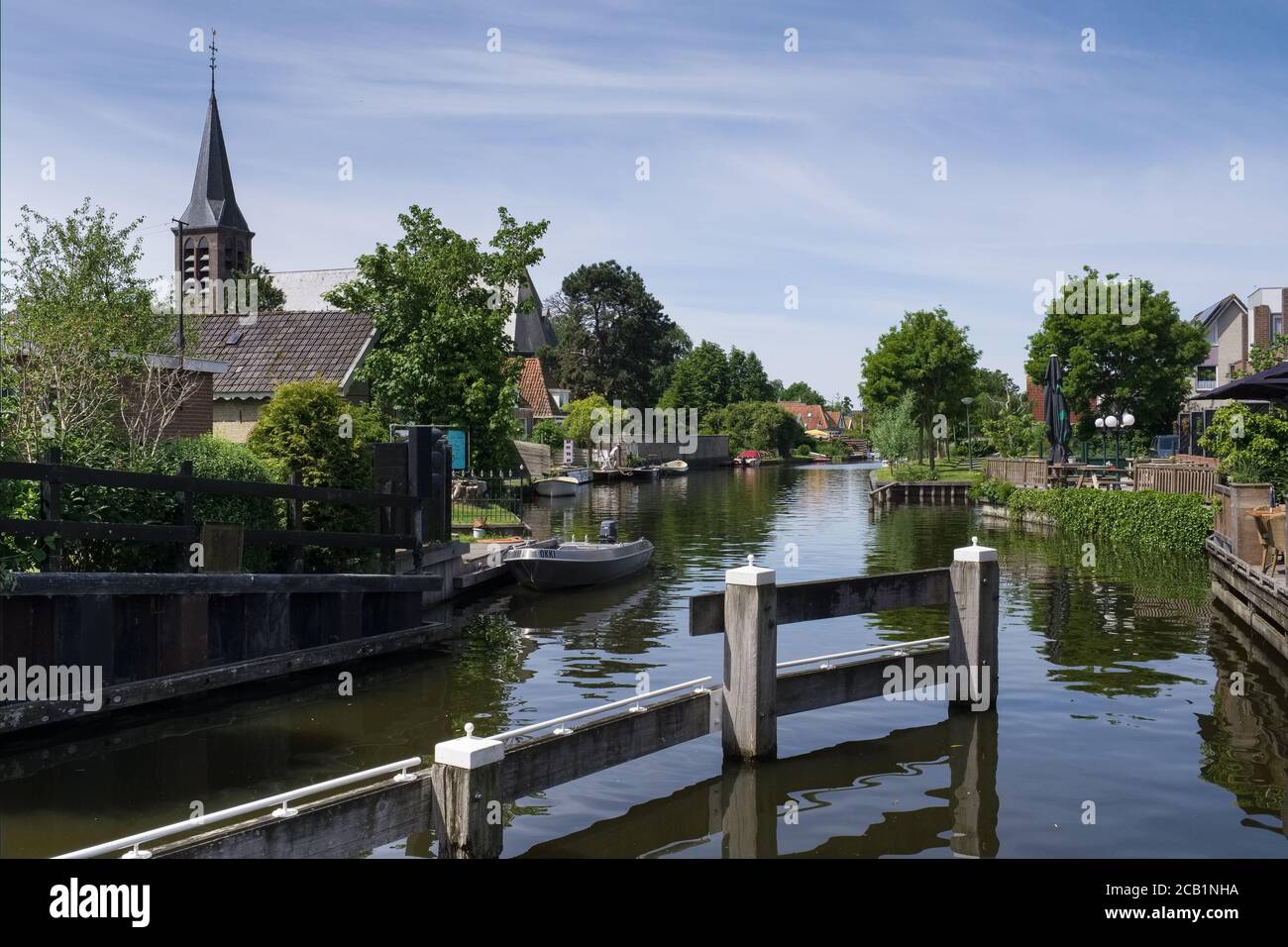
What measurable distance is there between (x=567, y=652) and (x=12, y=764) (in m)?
8.19

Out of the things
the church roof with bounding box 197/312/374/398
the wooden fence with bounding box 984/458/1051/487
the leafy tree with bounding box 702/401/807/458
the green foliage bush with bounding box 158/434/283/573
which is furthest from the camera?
the leafy tree with bounding box 702/401/807/458

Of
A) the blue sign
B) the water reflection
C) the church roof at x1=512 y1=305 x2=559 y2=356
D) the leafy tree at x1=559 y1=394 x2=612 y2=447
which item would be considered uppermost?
the church roof at x1=512 y1=305 x2=559 y2=356

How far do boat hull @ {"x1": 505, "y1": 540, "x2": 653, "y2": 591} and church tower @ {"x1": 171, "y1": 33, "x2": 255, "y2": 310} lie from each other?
180ft

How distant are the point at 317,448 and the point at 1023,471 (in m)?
32.9

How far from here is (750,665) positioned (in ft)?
33.4

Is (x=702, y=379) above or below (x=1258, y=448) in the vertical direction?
above

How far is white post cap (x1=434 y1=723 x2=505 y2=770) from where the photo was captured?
7.00m

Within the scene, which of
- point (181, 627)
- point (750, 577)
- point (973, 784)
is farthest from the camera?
point (181, 627)

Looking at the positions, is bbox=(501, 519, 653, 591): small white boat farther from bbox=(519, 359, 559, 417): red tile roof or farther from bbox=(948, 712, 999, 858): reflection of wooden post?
bbox=(519, 359, 559, 417): red tile roof

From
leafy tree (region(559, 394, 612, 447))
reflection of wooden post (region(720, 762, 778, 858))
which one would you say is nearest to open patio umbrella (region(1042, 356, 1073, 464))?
reflection of wooden post (region(720, 762, 778, 858))

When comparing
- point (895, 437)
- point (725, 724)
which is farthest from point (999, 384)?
point (725, 724)

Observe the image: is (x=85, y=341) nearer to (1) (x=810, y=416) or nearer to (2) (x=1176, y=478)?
(2) (x=1176, y=478)

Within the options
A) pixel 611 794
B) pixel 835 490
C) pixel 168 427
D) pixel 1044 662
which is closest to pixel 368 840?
pixel 611 794
